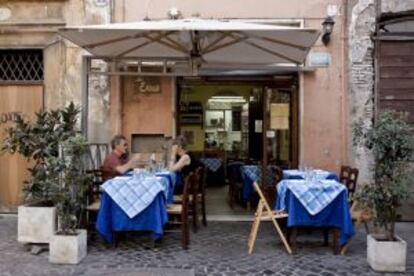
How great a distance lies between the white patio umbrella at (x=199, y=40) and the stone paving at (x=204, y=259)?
2587 millimetres

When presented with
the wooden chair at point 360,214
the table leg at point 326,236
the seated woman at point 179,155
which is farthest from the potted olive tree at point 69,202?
the wooden chair at point 360,214

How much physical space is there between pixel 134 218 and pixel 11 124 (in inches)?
148

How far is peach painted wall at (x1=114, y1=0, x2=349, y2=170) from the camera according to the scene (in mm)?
9430

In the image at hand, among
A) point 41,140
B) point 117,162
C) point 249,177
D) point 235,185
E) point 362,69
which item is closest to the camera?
point 41,140

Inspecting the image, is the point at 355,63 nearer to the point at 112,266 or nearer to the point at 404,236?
the point at 404,236

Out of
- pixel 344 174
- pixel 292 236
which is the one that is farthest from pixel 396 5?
pixel 292 236

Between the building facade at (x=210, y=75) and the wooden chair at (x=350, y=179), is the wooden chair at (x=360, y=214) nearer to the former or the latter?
the wooden chair at (x=350, y=179)

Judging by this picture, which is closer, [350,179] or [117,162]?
[117,162]

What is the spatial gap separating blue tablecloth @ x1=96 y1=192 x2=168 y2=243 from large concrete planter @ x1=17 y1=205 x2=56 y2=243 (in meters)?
0.57

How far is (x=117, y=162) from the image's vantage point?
27.3 ft

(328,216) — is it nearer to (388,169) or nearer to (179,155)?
(388,169)

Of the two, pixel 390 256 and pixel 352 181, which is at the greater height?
pixel 352 181

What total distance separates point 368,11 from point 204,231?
437cm

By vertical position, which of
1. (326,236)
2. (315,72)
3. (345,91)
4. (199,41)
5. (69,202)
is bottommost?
(326,236)
